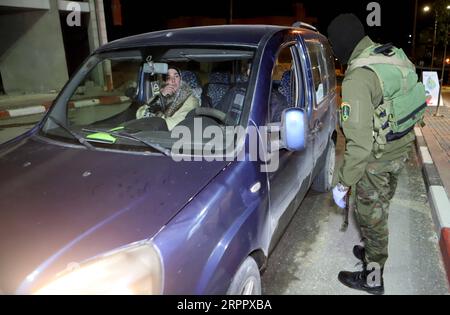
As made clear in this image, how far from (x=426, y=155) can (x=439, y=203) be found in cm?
209

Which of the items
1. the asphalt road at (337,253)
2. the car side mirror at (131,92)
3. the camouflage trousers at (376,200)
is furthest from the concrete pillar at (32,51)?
the camouflage trousers at (376,200)

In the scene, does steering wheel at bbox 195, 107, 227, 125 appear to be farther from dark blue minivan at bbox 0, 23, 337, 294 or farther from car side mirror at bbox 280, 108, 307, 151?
car side mirror at bbox 280, 108, 307, 151

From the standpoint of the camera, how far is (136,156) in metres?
2.20

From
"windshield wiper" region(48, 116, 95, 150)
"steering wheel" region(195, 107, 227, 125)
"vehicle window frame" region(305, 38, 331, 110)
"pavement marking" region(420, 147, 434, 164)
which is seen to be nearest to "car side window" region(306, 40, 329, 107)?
"vehicle window frame" region(305, 38, 331, 110)

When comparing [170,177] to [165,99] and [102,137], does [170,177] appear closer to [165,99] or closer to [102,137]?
[102,137]

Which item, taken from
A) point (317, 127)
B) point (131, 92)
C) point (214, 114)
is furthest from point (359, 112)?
point (131, 92)

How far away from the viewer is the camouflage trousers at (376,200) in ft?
8.75

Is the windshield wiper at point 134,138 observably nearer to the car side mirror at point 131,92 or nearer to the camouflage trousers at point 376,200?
the car side mirror at point 131,92

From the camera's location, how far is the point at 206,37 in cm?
280

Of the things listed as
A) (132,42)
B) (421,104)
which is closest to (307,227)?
(421,104)

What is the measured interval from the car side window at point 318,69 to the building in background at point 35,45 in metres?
13.5

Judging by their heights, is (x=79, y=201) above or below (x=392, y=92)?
below

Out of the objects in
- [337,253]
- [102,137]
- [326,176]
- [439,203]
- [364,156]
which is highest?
[102,137]

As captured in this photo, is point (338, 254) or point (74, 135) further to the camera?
point (338, 254)
